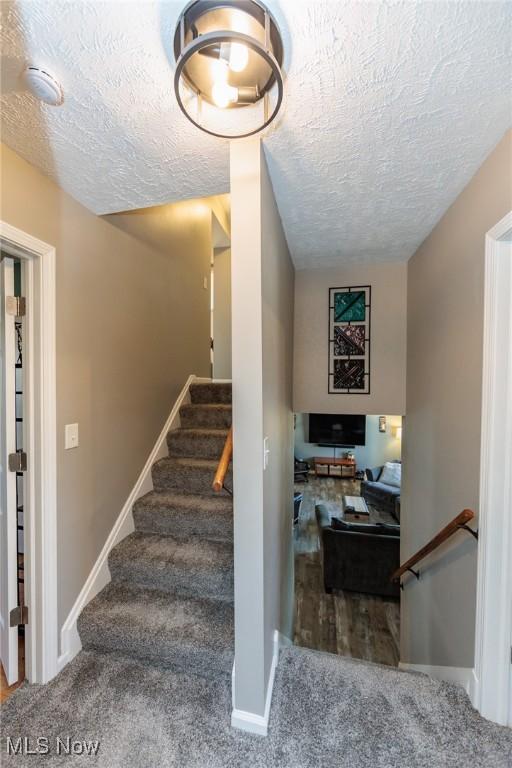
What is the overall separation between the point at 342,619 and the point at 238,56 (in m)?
4.75

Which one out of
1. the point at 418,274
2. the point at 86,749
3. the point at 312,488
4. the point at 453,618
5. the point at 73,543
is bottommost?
the point at 312,488

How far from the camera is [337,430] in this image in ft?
27.6

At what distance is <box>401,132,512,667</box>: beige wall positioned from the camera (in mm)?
1353

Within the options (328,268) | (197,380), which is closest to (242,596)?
(197,380)

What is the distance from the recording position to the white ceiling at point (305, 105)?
2.51 ft

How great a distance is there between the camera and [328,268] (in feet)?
9.08

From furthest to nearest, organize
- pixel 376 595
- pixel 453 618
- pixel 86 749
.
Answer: pixel 376 595
pixel 453 618
pixel 86 749

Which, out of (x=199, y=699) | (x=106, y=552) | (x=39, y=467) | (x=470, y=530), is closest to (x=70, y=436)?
(x=39, y=467)

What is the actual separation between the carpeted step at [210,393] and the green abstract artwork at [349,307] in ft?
4.13

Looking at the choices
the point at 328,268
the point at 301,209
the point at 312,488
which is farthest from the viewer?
the point at 312,488

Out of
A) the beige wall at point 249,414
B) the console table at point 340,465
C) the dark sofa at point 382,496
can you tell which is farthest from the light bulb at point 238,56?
the console table at point 340,465

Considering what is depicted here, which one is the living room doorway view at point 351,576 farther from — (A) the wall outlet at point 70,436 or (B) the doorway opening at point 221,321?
(A) the wall outlet at point 70,436

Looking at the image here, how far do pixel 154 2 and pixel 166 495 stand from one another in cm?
230

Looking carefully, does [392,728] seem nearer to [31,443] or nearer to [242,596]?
[242,596]
